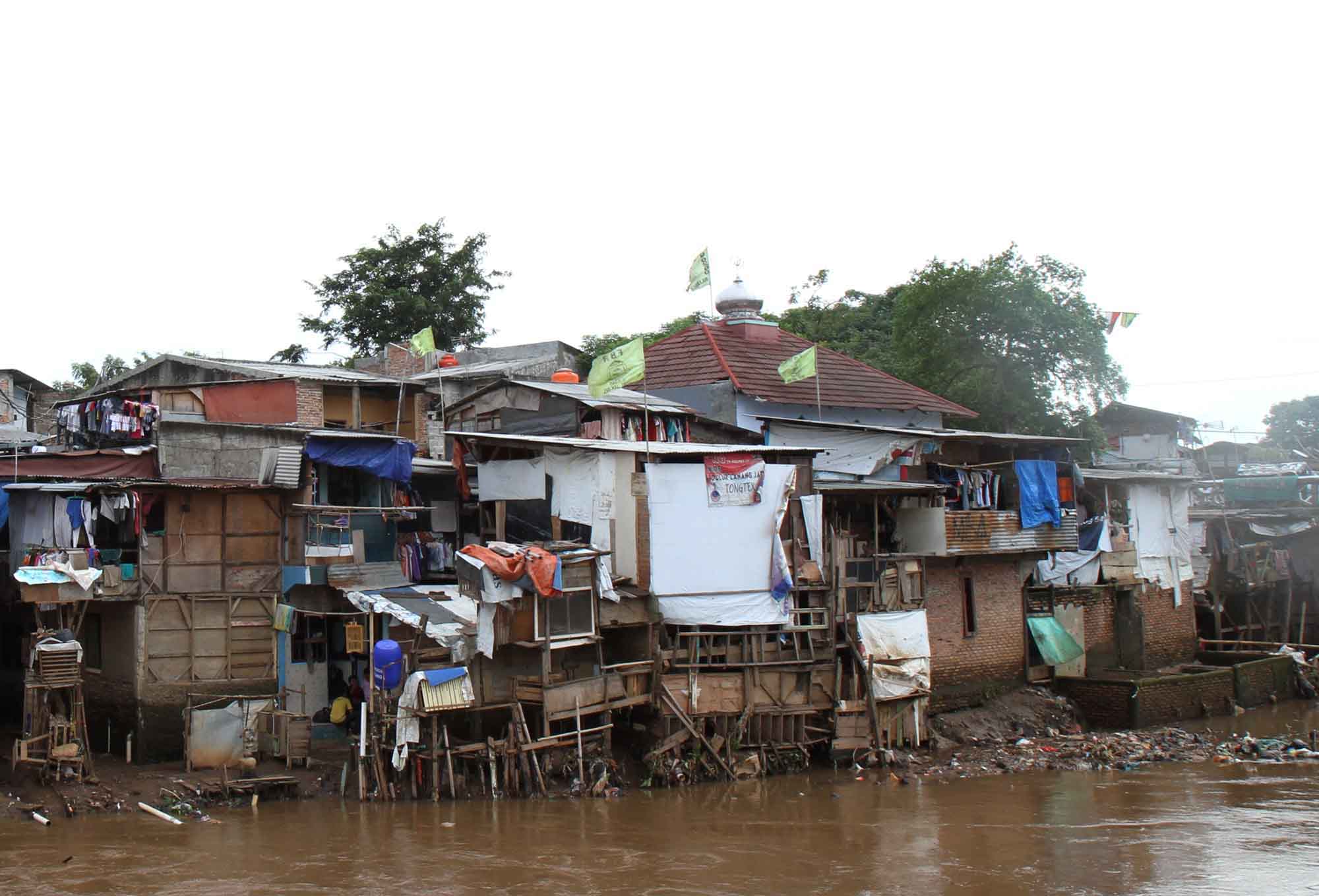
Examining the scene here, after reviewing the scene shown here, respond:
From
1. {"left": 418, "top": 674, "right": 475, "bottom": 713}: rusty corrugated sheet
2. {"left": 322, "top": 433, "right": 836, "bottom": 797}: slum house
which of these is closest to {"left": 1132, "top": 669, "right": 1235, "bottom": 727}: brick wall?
{"left": 322, "top": 433, "right": 836, "bottom": 797}: slum house

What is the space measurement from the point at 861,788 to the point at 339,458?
10.8m

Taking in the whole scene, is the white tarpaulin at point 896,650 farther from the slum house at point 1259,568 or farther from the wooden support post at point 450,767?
the slum house at point 1259,568

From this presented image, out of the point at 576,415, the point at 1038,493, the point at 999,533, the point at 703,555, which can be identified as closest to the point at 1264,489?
the point at 1038,493

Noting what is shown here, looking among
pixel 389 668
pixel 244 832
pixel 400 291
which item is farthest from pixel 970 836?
pixel 400 291

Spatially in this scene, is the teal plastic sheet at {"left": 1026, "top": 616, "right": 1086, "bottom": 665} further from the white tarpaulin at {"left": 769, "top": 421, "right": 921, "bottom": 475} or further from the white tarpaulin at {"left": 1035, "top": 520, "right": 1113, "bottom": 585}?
the white tarpaulin at {"left": 769, "top": 421, "right": 921, "bottom": 475}

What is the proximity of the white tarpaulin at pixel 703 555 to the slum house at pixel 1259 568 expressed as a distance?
60.0 feet

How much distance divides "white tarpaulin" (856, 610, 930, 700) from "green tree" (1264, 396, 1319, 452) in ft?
186

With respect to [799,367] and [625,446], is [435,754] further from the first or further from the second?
[799,367]

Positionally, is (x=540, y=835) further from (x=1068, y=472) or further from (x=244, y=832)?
(x=1068, y=472)

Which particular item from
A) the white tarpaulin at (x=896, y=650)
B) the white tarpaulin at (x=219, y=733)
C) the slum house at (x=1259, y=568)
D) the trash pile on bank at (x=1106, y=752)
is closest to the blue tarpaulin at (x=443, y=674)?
the white tarpaulin at (x=219, y=733)

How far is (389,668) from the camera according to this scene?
1911cm

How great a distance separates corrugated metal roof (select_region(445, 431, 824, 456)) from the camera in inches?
825

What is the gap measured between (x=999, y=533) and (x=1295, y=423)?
6127 cm

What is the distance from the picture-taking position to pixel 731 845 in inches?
668
